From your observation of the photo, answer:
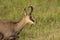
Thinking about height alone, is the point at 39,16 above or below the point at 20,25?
below

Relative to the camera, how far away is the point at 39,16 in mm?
14422

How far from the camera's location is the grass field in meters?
12.6

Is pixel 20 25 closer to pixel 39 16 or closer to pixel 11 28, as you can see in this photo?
pixel 11 28

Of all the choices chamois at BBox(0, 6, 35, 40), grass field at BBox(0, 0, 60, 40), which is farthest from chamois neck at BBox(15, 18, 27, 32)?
grass field at BBox(0, 0, 60, 40)

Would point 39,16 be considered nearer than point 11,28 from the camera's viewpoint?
No

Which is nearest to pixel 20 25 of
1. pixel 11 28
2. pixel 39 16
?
pixel 11 28

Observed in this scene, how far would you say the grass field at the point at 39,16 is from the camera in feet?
41.5

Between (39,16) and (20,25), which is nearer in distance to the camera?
(20,25)

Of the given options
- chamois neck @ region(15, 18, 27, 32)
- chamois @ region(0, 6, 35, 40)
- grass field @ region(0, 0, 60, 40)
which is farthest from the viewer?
grass field @ region(0, 0, 60, 40)

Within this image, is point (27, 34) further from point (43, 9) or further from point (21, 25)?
point (43, 9)

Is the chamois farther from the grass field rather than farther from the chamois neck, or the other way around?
the grass field

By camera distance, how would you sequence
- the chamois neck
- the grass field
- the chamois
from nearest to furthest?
the chamois, the chamois neck, the grass field

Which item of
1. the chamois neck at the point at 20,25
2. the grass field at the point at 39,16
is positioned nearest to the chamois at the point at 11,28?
the chamois neck at the point at 20,25

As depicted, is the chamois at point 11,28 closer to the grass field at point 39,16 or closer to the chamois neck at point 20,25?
the chamois neck at point 20,25
